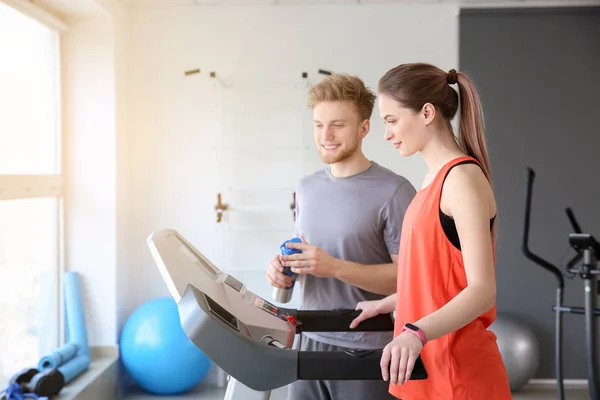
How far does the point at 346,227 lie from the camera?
1.86 metres

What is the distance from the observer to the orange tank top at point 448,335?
1.29m

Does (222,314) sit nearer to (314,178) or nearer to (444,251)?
(444,251)

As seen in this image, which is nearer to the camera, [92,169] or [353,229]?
[353,229]

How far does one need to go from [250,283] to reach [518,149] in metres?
2.05

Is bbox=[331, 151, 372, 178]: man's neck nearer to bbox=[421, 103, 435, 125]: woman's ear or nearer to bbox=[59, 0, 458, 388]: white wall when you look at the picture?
bbox=[421, 103, 435, 125]: woman's ear

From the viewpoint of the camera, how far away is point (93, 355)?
A: 3861 mm

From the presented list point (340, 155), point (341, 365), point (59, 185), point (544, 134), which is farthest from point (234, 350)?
point (544, 134)

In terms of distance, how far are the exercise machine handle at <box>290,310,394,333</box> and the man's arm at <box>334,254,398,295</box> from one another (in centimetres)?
10

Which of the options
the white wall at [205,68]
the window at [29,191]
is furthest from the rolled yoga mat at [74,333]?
the white wall at [205,68]

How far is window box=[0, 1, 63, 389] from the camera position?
3066 millimetres

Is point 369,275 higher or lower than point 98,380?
higher

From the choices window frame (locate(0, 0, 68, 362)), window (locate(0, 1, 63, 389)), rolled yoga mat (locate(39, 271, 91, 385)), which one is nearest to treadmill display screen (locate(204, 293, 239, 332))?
window (locate(0, 1, 63, 389))

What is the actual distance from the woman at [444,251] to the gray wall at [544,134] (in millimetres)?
3065

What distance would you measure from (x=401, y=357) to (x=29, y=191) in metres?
2.75
